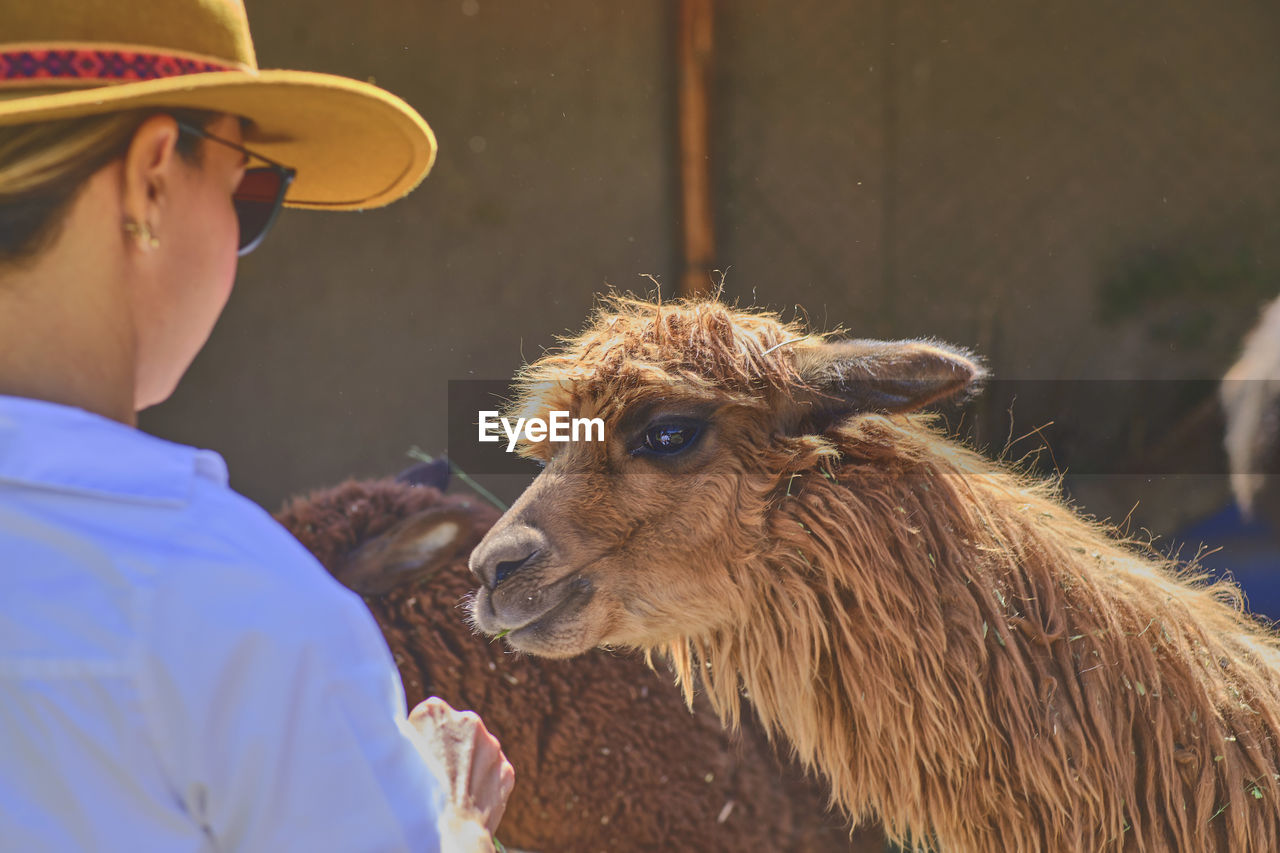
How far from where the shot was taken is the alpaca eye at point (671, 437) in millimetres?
1840

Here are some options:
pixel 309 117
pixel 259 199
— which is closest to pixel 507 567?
pixel 259 199

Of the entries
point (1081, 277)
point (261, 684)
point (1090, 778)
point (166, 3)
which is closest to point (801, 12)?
point (1081, 277)

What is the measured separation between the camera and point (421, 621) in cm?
262

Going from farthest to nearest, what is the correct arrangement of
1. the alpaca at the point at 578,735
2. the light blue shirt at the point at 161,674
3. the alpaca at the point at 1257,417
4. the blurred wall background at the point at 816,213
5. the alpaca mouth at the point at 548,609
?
the blurred wall background at the point at 816,213, the alpaca at the point at 1257,417, the alpaca at the point at 578,735, the alpaca mouth at the point at 548,609, the light blue shirt at the point at 161,674

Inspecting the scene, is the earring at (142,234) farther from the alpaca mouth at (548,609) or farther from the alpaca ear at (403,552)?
the alpaca ear at (403,552)

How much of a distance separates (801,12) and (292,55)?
7.25 ft

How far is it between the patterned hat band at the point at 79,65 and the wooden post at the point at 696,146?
3.56m

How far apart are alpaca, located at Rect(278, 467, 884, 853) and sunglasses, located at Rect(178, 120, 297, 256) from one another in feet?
4.71

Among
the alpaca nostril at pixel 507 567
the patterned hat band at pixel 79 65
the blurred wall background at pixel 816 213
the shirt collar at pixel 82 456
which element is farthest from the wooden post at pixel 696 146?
the shirt collar at pixel 82 456

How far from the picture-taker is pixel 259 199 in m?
1.24

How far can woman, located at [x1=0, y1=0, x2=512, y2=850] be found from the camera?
698 mm

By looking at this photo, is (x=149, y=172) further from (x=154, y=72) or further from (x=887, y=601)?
(x=887, y=601)

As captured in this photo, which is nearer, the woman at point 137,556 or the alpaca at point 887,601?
the woman at point 137,556

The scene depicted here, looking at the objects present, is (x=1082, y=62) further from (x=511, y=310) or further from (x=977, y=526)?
(x=977, y=526)
